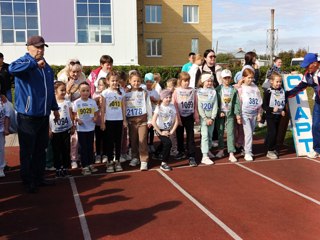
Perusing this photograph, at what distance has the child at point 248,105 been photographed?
24.3ft

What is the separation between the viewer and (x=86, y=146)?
652 cm

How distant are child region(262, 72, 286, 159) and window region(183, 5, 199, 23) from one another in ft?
109

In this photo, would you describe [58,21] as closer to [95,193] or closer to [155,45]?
[155,45]

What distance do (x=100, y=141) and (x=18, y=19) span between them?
861 inches

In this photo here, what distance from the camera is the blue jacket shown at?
5.20 metres

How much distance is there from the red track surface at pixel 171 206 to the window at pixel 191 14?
113 ft

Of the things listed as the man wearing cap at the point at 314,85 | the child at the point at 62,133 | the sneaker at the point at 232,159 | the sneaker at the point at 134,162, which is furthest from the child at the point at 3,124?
the man wearing cap at the point at 314,85

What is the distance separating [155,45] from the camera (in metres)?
39.2

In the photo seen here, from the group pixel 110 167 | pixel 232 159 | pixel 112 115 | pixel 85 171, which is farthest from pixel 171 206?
pixel 232 159

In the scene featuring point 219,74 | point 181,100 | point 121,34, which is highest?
point 121,34

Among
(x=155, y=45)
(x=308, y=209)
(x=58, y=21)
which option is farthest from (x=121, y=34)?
(x=308, y=209)

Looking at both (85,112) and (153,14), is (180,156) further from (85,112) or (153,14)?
(153,14)

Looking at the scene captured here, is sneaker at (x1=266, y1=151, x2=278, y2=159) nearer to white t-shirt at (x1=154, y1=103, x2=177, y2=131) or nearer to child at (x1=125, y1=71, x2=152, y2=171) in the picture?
white t-shirt at (x1=154, y1=103, x2=177, y2=131)

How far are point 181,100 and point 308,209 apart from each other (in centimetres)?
311
